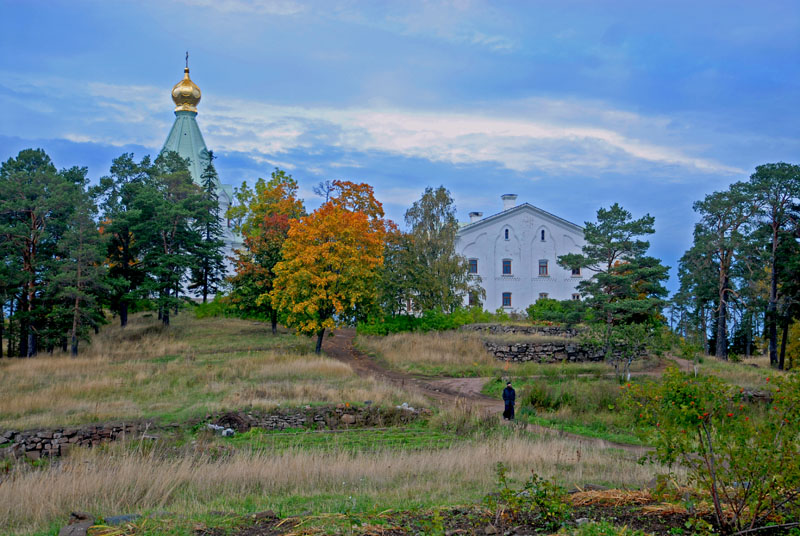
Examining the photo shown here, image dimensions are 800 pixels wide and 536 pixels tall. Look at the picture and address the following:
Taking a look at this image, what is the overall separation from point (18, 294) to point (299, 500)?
31.1 metres

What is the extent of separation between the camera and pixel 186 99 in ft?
199

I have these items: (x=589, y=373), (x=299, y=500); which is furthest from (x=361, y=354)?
(x=299, y=500)

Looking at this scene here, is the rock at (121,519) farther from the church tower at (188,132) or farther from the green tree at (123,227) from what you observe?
the church tower at (188,132)

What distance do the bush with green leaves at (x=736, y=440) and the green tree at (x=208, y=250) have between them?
1582 inches

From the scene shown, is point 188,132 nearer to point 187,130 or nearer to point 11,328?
point 187,130

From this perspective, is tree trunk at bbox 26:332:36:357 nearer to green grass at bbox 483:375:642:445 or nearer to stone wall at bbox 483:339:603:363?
green grass at bbox 483:375:642:445

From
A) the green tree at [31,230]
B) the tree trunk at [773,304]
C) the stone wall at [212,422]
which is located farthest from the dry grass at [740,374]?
the green tree at [31,230]

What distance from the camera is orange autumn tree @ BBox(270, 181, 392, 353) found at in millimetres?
32156

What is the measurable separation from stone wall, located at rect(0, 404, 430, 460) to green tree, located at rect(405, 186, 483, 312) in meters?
21.7

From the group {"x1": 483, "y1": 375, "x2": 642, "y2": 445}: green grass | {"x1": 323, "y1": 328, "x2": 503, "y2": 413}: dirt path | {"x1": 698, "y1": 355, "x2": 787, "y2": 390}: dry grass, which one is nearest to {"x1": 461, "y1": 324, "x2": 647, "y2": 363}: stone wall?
{"x1": 698, "y1": 355, "x2": 787, "y2": 390}: dry grass

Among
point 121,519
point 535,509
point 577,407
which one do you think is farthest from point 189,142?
point 535,509

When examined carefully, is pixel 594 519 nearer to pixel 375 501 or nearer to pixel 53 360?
pixel 375 501

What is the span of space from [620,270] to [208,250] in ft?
93.5

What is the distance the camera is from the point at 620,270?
33406mm
